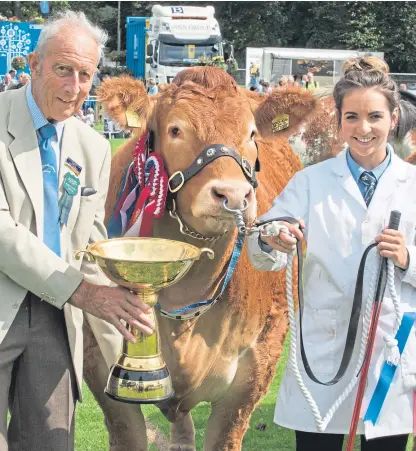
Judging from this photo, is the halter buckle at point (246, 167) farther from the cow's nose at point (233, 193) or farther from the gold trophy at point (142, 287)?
the gold trophy at point (142, 287)

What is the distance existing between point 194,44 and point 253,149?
25783 mm

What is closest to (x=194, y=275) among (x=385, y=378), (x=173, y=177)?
(x=173, y=177)

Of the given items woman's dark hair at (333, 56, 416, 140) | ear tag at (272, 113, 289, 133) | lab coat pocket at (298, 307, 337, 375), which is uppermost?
woman's dark hair at (333, 56, 416, 140)

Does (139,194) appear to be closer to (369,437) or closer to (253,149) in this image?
(253,149)

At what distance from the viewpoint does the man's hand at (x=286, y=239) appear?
2637mm

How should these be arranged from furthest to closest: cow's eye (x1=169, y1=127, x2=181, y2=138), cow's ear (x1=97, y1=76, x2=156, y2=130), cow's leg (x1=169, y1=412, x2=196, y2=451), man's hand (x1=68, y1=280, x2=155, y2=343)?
cow's leg (x1=169, y1=412, x2=196, y2=451) < cow's ear (x1=97, y1=76, x2=156, y2=130) < cow's eye (x1=169, y1=127, x2=181, y2=138) < man's hand (x1=68, y1=280, x2=155, y2=343)

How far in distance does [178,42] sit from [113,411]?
25.3m

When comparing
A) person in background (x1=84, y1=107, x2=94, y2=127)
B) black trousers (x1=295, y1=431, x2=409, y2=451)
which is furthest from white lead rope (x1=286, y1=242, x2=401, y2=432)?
person in background (x1=84, y1=107, x2=94, y2=127)

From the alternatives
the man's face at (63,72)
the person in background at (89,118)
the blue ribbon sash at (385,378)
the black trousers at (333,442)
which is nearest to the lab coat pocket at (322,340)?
the blue ribbon sash at (385,378)

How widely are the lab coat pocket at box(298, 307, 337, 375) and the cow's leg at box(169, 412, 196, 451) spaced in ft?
5.83

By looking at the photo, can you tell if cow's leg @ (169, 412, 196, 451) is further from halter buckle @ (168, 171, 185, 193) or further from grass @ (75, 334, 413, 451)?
halter buckle @ (168, 171, 185, 193)

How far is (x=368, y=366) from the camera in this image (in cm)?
275

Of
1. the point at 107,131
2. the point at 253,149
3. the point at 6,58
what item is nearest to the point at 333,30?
the point at 6,58

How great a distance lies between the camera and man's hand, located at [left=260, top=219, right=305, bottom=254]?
2637 mm
